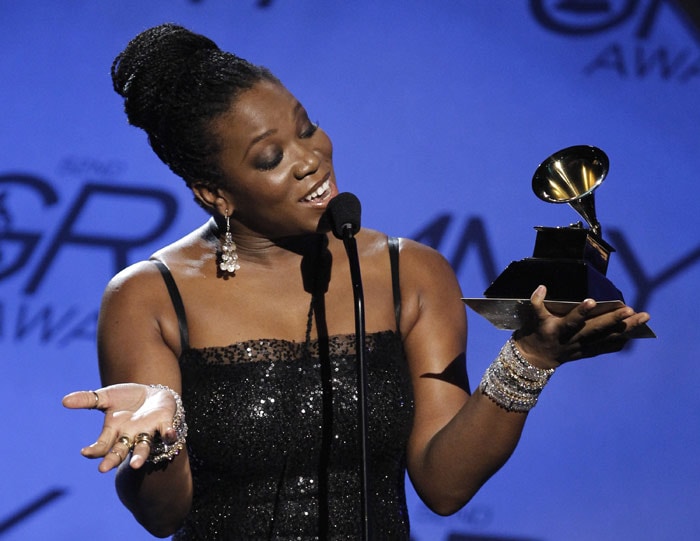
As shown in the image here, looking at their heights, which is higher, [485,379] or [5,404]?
[485,379]

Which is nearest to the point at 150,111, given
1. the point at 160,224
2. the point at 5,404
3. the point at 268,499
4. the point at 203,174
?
the point at 203,174

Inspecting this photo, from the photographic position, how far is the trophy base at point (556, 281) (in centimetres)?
117

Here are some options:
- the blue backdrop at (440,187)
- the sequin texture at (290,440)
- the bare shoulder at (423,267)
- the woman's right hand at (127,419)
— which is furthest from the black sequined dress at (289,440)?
the blue backdrop at (440,187)

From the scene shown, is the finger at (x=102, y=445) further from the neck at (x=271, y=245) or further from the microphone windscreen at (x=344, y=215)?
the neck at (x=271, y=245)

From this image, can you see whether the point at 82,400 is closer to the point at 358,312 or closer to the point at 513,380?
the point at 358,312

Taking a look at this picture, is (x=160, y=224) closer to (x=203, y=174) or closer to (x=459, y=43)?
(x=459, y=43)

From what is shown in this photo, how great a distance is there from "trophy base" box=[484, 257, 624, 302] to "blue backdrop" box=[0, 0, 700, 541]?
1323 millimetres

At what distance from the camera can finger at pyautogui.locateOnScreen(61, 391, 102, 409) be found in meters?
1.10

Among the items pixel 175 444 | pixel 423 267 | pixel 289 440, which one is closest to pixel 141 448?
pixel 175 444

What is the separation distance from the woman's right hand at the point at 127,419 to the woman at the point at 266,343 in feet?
0.61

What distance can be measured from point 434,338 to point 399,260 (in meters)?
0.14

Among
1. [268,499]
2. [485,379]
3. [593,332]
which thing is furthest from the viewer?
[268,499]

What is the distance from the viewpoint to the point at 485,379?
4.31 feet

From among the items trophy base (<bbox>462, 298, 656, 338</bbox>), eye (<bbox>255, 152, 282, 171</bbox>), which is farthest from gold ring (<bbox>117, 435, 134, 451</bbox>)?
eye (<bbox>255, 152, 282, 171</bbox>)
